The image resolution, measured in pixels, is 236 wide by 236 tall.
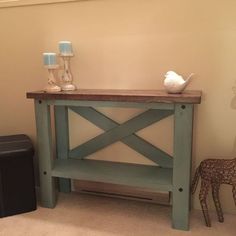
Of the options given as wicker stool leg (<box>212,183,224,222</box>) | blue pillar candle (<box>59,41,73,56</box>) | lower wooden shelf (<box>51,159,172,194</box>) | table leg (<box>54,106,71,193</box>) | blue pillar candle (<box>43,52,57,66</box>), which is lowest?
wicker stool leg (<box>212,183,224,222</box>)

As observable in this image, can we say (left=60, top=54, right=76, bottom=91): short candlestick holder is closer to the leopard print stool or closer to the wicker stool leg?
the leopard print stool

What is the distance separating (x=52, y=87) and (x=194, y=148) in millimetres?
1036

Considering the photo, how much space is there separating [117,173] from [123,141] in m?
0.25

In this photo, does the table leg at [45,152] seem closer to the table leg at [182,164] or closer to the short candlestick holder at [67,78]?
the short candlestick holder at [67,78]

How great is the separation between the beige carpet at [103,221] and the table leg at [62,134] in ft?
0.55

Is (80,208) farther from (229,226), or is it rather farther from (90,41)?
(90,41)

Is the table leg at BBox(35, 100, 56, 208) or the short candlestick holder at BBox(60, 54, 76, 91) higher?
the short candlestick holder at BBox(60, 54, 76, 91)

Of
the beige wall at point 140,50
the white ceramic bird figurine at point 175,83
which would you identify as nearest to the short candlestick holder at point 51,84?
the beige wall at point 140,50

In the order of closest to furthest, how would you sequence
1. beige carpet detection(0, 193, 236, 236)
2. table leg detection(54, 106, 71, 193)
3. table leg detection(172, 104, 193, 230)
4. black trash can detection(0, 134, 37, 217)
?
table leg detection(172, 104, 193, 230) < beige carpet detection(0, 193, 236, 236) < black trash can detection(0, 134, 37, 217) < table leg detection(54, 106, 71, 193)

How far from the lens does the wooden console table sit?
1.52 m

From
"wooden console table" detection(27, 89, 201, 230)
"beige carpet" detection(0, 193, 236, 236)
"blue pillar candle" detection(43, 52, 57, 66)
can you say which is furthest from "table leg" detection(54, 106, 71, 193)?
"blue pillar candle" detection(43, 52, 57, 66)

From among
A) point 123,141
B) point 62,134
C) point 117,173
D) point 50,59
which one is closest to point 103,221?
point 117,173

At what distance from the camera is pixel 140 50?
1775 mm

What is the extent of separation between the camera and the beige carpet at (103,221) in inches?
63.4
